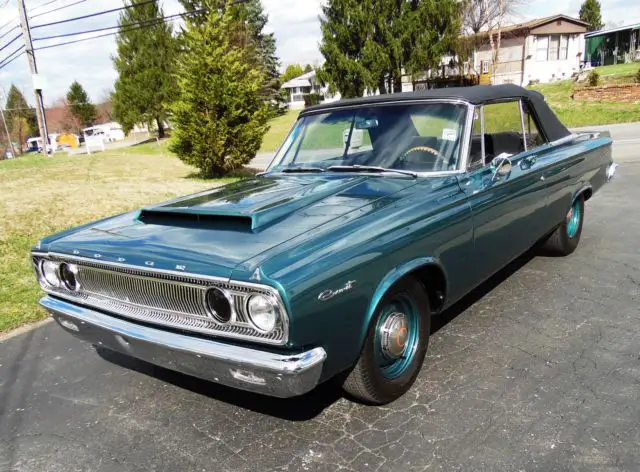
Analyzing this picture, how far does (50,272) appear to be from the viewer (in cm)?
321

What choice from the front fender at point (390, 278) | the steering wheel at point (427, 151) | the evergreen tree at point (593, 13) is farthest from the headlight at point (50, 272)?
the evergreen tree at point (593, 13)

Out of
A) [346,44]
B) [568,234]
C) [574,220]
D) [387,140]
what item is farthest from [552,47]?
[387,140]

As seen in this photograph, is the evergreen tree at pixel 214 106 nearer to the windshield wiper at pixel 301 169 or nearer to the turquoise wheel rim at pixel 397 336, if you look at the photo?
the windshield wiper at pixel 301 169

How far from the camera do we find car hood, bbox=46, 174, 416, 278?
2.50 meters

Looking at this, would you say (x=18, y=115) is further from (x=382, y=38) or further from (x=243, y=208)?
(x=243, y=208)

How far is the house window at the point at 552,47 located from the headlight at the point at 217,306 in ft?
123

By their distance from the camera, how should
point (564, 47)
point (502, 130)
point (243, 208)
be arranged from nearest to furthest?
point (243, 208), point (502, 130), point (564, 47)

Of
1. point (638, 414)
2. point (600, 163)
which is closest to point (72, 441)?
point (638, 414)

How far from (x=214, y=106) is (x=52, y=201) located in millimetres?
4536

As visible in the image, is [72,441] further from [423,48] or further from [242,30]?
[242,30]

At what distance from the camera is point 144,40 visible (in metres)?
32.1

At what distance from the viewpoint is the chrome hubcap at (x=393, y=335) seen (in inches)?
111

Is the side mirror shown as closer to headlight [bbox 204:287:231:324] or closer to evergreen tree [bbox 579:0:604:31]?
headlight [bbox 204:287:231:324]

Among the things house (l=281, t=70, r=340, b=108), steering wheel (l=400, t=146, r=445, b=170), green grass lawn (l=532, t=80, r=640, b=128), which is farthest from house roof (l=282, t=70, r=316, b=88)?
steering wheel (l=400, t=146, r=445, b=170)
